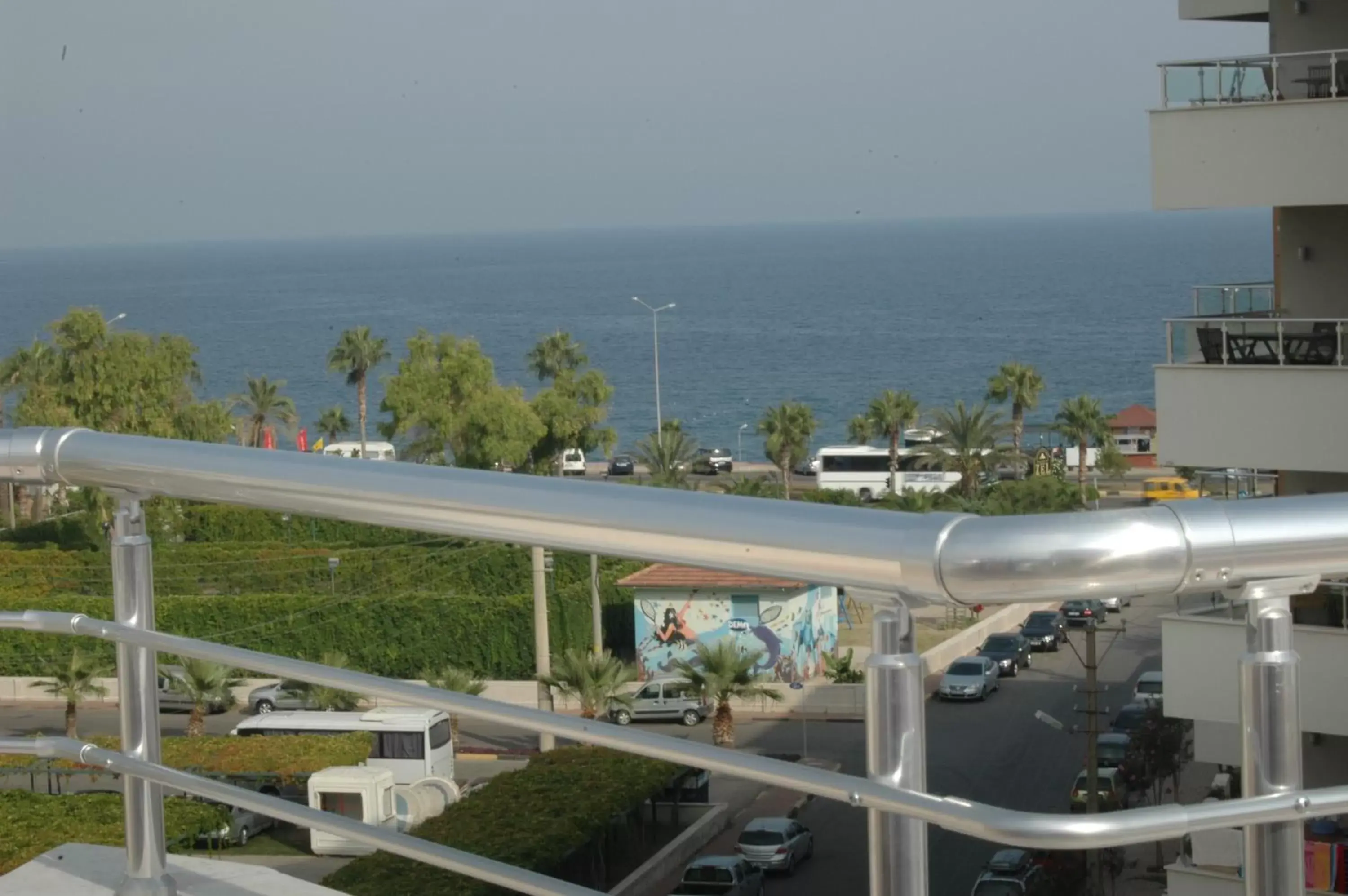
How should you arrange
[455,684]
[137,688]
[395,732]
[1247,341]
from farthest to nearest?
[455,684] → [395,732] → [1247,341] → [137,688]

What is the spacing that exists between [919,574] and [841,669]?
24125 millimetres

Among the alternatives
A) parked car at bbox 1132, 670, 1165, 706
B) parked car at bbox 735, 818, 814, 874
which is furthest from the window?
parked car at bbox 1132, 670, 1165, 706

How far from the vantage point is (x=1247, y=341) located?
1148cm

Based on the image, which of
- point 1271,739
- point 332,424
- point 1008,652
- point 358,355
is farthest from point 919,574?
point 332,424

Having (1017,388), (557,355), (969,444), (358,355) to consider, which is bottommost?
(969,444)

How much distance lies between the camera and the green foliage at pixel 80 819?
8.12 metres

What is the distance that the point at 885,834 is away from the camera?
4.39 feet

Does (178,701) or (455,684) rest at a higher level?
(455,684)

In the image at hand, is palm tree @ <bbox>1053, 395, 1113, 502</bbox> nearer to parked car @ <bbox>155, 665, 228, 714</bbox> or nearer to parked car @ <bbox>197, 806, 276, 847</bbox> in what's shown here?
parked car @ <bbox>155, 665, 228, 714</bbox>

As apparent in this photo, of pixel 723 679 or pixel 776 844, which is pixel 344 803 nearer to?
pixel 776 844

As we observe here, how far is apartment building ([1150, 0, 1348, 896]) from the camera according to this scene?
34.7 feet

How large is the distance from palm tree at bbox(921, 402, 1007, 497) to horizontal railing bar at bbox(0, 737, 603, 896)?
4468 cm

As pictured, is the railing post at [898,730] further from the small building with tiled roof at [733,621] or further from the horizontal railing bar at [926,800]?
the small building with tiled roof at [733,621]

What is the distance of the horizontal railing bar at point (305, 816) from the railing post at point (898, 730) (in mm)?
375
